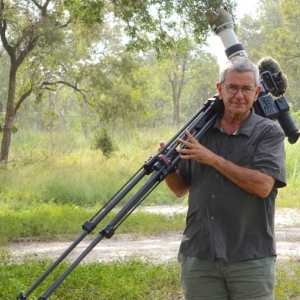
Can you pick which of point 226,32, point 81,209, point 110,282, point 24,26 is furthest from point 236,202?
point 24,26

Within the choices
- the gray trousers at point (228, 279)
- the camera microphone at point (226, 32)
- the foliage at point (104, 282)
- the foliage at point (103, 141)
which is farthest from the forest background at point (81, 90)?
the gray trousers at point (228, 279)

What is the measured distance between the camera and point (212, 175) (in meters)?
2.79

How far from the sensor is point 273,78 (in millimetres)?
3162

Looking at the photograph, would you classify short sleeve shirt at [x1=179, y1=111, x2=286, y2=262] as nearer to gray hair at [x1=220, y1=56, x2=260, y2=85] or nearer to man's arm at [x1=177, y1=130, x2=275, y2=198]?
man's arm at [x1=177, y1=130, x2=275, y2=198]

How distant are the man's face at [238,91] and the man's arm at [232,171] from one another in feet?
0.75

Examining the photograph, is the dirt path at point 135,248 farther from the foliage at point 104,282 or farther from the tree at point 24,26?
the tree at point 24,26

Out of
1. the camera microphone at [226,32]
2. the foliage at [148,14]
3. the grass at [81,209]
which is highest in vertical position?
the foliage at [148,14]

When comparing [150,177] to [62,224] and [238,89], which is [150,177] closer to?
[238,89]

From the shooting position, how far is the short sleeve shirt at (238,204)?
8.88 feet

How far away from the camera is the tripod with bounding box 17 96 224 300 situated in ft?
8.40

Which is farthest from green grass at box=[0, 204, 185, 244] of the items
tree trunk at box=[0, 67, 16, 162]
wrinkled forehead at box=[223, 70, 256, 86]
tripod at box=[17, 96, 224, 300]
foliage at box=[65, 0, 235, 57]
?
wrinkled forehead at box=[223, 70, 256, 86]

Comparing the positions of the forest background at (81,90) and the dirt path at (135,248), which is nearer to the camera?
the dirt path at (135,248)

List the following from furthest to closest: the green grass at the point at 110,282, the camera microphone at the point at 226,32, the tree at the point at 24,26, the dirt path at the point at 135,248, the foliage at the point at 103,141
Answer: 1. the foliage at the point at 103,141
2. the tree at the point at 24,26
3. the dirt path at the point at 135,248
4. the green grass at the point at 110,282
5. the camera microphone at the point at 226,32

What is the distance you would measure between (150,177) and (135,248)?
653 centimetres
